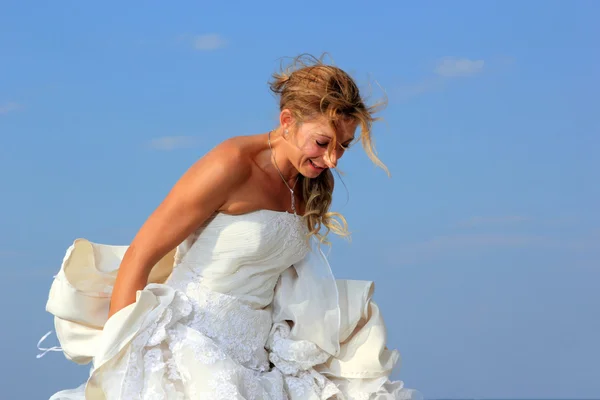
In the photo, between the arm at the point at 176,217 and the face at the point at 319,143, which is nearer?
the arm at the point at 176,217

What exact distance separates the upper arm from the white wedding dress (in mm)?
123

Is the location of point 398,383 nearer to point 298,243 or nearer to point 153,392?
point 298,243

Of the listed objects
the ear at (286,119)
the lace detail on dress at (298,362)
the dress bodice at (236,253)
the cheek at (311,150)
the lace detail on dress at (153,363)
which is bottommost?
the lace detail on dress at (153,363)

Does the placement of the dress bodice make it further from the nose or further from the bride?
the nose

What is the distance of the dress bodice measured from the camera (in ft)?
11.4

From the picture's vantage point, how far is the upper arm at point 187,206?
3.32m

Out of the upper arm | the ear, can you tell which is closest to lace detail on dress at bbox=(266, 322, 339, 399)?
the upper arm

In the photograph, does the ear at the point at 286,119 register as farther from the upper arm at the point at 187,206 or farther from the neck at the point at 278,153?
the upper arm at the point at 187,206

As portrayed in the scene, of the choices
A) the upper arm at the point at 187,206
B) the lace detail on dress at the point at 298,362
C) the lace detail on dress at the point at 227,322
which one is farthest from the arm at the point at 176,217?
the lace detail on dress at the point at 298,362

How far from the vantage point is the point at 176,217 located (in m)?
3.34

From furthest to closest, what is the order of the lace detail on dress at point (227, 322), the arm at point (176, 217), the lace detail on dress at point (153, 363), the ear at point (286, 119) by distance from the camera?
the ear at point (286, 119) → the lace detail on dress at point (227, 322) → the arm at point (176, 217) → the lace detail on dress at point (153, 363)

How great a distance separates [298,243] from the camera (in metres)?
3.67

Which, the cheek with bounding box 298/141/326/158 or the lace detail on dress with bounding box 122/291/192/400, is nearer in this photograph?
the lace detail on dress with bounding box 122/291/192/400

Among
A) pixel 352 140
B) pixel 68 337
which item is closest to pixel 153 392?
pixel 68 337
